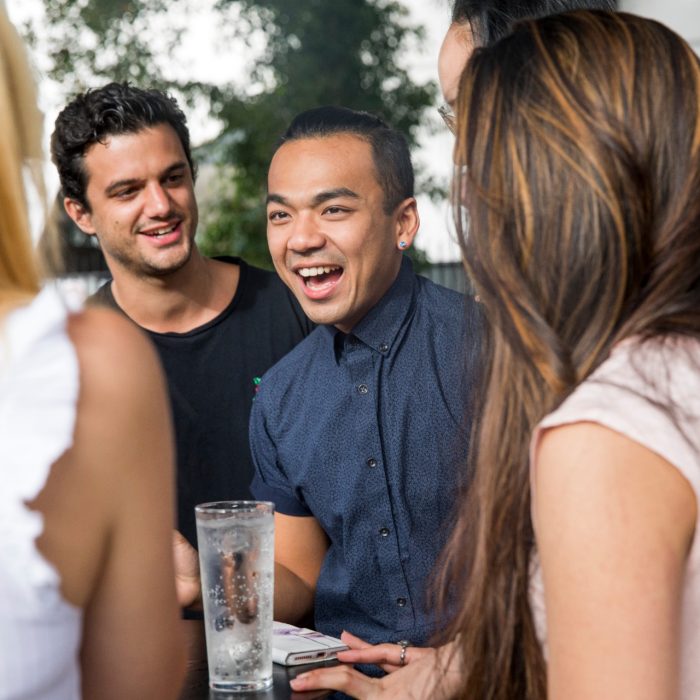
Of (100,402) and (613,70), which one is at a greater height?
(613,70)

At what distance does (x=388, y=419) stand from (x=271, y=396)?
11.4 inches

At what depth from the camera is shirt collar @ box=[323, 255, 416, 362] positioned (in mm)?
2352

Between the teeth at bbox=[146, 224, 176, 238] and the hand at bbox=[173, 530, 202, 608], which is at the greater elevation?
the teeth at bbox=[146, 224, 176, 238]

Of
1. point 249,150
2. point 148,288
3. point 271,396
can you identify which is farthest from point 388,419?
point 249,150

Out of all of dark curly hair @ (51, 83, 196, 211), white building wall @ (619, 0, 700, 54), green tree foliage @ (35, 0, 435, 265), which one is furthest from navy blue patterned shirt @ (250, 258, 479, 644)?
green tree foliage @ (35, 0, 435, 265)

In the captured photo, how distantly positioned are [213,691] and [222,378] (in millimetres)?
1482

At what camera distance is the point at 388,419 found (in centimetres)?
228

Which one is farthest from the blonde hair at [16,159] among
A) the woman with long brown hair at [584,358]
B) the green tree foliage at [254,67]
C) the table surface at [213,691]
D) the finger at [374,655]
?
the green tree foliage at [254,67]

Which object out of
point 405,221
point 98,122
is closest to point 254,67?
point 98,122

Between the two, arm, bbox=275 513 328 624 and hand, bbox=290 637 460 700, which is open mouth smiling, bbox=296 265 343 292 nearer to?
arm, bbox=275 513 328 624

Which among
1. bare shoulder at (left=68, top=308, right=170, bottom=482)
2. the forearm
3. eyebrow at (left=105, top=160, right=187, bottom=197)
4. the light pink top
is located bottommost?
the forearm

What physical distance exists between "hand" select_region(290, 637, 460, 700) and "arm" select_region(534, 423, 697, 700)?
612 millimetres

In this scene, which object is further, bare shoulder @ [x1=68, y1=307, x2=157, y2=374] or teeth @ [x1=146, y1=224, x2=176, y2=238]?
teeth @ [x1=146, y1=224, x2=176, y2=238]

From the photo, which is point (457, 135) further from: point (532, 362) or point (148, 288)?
point (148, 288)
